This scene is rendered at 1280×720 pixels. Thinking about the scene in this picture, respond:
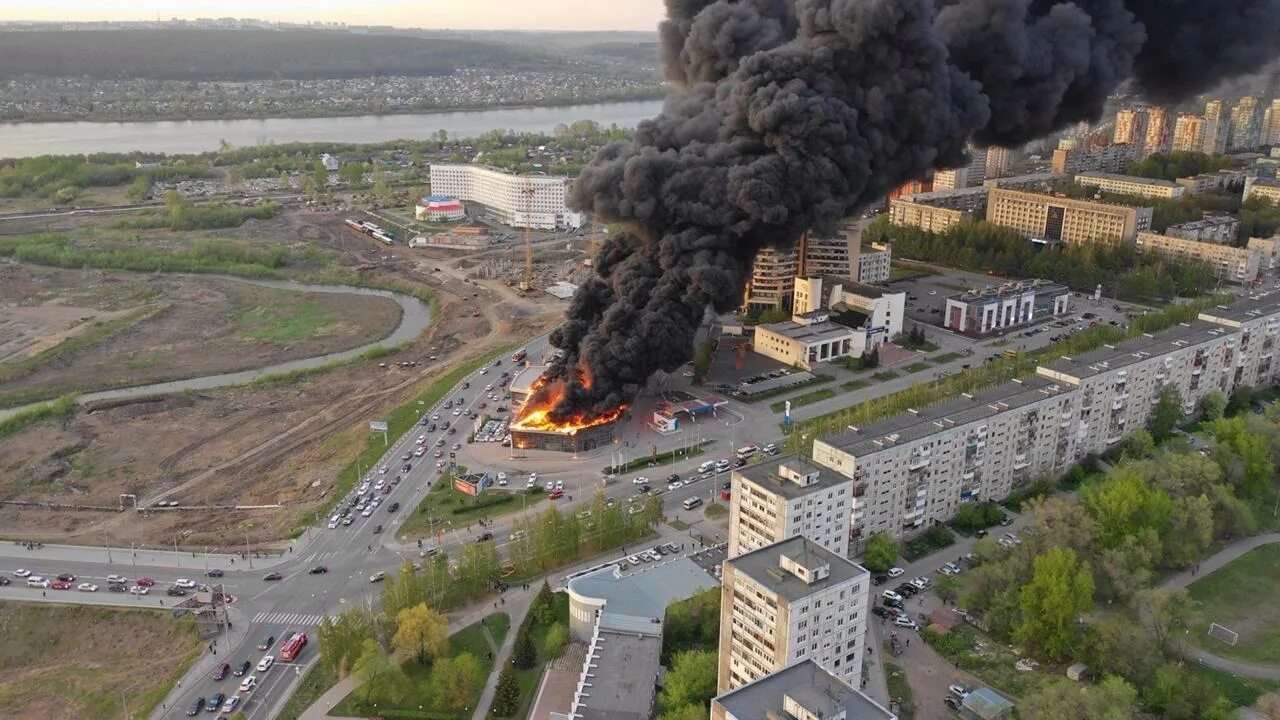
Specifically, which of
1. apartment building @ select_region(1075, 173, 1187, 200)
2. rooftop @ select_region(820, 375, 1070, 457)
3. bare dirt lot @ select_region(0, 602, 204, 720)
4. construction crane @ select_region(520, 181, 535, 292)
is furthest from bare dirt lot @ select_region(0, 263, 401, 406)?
apartment building @ select_region(1075, 173, 1187, 200)

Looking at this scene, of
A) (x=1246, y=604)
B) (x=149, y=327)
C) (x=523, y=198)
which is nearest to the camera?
(x=1246, y=604)

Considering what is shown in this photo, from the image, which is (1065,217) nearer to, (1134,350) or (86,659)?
(1134,350)

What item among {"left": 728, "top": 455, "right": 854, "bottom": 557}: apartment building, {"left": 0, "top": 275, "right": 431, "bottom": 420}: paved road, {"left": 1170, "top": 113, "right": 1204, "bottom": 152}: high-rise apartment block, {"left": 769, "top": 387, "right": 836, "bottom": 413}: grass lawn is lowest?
{"left": 0, "top": 275, "right": 431, "bottom": 420}: paved road

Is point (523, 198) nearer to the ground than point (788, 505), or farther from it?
farther from it

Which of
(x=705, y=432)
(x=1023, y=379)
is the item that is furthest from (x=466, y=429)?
(x=1023, y=379)

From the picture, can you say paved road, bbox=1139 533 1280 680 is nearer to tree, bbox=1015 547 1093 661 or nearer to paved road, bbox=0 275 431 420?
tree, bbox=1015 547 1093 661

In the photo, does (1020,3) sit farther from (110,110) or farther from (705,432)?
(110,110)

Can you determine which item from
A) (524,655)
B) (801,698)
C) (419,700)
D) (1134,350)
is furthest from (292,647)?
(1134,350)
